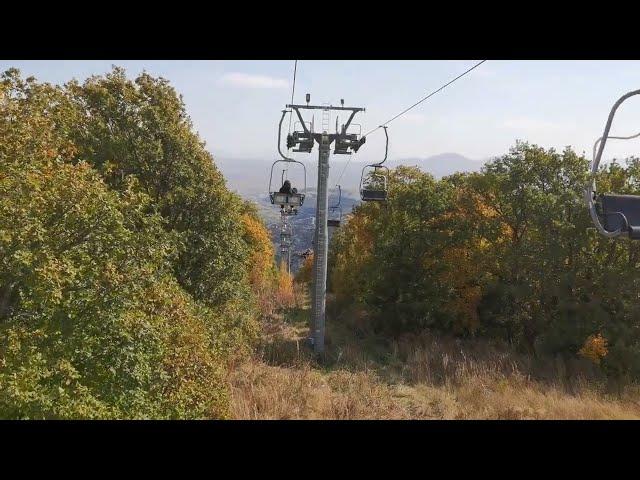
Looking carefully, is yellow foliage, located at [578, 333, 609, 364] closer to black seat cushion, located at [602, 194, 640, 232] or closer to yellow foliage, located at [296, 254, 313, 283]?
black seat cushion, located at [602, 194, 640, 232]

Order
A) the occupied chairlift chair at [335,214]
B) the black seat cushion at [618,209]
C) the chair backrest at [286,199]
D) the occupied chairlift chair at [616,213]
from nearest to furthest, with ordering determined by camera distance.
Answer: the occupied chairlift chair at [616,213] < the black seat cushion at [618,209] < the occupied chairlift chair at [335,214] < the chair backrest at [286,199]

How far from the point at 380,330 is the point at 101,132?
38.3 feet

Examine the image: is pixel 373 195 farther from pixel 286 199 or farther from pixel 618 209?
pixel 618 209

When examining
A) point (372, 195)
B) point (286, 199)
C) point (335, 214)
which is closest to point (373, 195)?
point (372, 195)

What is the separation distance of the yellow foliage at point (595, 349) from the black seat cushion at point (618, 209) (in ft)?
32.6

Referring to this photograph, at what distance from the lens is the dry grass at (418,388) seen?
7.95 m

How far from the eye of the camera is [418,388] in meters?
10.8

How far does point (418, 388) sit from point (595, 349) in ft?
17.7

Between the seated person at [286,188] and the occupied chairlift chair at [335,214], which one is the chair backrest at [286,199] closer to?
the seated person at [286,188]

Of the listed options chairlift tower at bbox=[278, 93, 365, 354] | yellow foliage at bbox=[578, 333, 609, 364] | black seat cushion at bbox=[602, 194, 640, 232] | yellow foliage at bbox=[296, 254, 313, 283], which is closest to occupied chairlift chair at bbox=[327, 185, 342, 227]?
chairlift tower at bbox=[278, 93, 365, 354]

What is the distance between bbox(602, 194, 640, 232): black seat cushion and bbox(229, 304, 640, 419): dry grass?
14.7 ft

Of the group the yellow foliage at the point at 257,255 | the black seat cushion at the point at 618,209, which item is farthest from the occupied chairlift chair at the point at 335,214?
Result: the yellow foliage at the point at 257,255
